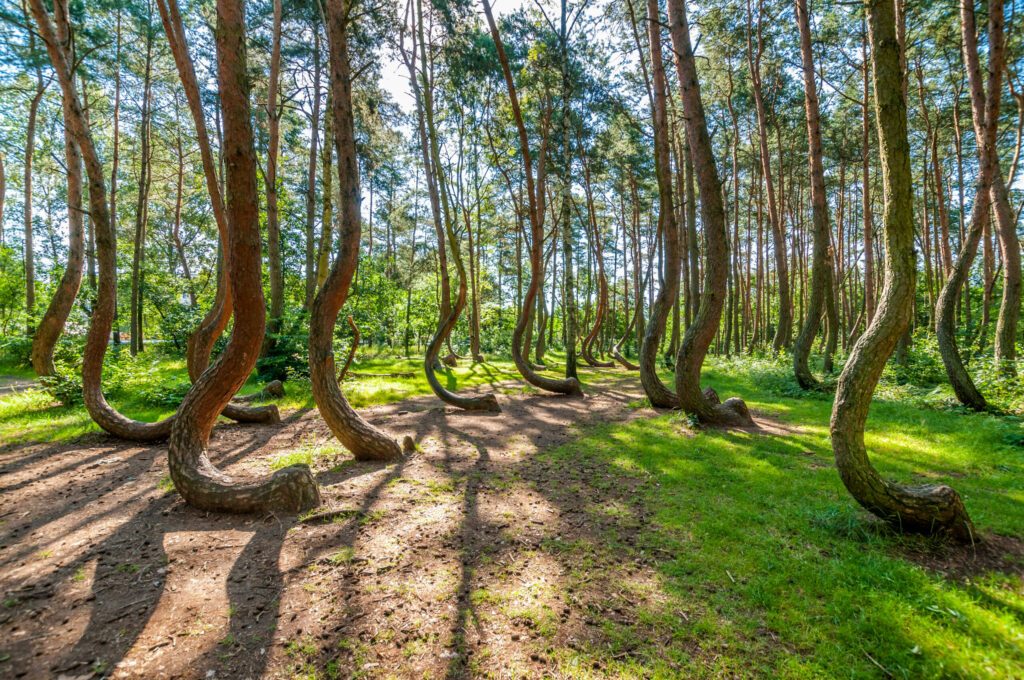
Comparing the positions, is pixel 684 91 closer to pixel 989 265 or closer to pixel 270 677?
pixel 270 677

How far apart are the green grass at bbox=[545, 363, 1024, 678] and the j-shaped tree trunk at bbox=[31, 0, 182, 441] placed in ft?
22.0

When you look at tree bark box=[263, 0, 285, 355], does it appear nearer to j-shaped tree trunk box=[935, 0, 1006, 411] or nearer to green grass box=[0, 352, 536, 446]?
green grass box=[0, 352, 536, 446]

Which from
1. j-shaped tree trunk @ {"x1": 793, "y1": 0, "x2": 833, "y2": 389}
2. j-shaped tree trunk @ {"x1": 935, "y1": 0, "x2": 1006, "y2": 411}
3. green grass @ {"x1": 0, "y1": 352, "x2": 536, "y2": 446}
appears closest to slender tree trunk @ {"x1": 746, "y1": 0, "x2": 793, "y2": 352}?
j-shaped tree trunk @ {"x1": 793, "y1": 0, "x2": 833, "y2": 389}

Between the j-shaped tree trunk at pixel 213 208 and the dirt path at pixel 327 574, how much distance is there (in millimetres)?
1948

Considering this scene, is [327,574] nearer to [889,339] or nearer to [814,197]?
[889,339]

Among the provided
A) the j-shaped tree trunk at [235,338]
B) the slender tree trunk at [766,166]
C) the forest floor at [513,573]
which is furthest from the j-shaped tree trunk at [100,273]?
the slender tree trunk at [766,166]

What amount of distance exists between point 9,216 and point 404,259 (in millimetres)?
28603

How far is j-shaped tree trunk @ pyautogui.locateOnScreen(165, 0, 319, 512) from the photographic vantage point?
3852 millimetres

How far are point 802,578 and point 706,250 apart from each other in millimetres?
5118

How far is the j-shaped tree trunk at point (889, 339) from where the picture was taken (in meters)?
3.22

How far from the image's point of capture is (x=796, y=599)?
8.66 feet

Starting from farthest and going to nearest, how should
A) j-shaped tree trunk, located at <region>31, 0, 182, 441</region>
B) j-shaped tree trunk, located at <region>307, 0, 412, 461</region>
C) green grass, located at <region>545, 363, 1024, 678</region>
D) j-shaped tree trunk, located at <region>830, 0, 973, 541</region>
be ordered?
1. j-shaped tree trunk, located at <region>31, 0, 182, 441</region>
2. j-shaped tree trunk, located at <region>307, 0, 412, 461</region>
3. j-shaped tree trunk, located at <region>830, 0, 973, 541</region>
4. green grass, located at <region>545, 363, 1024, 678</region>

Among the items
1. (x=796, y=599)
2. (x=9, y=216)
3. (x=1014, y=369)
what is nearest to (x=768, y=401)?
(x=1014, y=369)

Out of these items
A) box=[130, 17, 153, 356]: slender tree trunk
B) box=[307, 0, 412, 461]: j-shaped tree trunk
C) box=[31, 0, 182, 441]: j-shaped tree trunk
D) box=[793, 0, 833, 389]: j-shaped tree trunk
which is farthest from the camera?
box=[130, 17, 153, 356]: slender tree trunk
